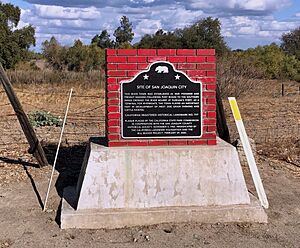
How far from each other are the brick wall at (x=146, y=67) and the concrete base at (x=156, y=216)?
812 millimetres

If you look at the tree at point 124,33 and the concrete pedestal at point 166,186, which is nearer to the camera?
the concrete pedestal at point 166,186

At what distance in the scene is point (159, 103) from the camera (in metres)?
6.23

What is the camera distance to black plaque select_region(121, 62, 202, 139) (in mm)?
6188

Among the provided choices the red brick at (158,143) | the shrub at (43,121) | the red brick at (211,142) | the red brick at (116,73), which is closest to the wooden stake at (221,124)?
the red brick at (211,142)

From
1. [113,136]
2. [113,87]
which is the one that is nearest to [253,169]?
[113,136]

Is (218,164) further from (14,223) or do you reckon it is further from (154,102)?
(14,223)

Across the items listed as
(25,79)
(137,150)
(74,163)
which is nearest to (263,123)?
(74,163)

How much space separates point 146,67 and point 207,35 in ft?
100

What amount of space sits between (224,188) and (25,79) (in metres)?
27.6

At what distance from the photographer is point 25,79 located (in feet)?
106

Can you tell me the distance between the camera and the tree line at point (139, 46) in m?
35.9

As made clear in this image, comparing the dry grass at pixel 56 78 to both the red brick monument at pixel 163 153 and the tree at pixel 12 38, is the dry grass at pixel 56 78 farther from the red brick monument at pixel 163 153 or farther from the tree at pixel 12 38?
the red brick monument at pixel 163 153

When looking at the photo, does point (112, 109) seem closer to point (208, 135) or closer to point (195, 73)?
point (195, 73)

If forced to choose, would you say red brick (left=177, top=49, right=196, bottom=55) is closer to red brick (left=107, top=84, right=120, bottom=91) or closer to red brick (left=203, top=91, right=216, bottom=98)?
red brick (left=203, top=91, right=216, bottom=98)
